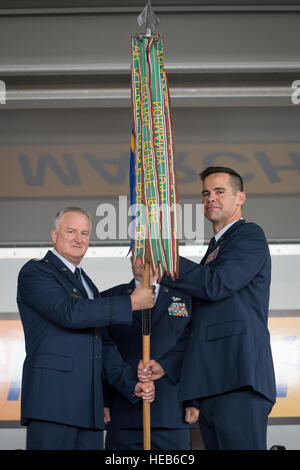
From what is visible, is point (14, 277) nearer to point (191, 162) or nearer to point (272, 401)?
point (191, 162)

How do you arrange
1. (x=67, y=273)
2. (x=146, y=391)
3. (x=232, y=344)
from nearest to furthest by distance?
(x=232, y=344)
(x=146, y=391)
(x=67, y=273)

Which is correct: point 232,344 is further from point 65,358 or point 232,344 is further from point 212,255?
point 65,358

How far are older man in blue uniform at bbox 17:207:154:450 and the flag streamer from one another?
0.93 ft

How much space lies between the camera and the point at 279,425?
453 cm

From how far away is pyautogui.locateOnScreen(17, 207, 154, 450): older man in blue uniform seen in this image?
8.95 ft

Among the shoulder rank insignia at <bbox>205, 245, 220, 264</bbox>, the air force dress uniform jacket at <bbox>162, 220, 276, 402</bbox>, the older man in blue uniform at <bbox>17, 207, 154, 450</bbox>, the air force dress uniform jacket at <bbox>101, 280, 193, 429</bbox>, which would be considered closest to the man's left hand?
the older man in blue uniform at <bbox>17, 207, 154, 450</bbox>

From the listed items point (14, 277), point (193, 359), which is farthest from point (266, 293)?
point (14, 277)

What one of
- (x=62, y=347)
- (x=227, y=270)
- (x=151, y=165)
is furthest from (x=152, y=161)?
(x=62, y=347)

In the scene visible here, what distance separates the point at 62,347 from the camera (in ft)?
9.27

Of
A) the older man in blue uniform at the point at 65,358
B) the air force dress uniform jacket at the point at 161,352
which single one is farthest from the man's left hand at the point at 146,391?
the air force dress uniform jacket at the point at 161,352

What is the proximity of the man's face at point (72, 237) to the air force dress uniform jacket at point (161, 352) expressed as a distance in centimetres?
39

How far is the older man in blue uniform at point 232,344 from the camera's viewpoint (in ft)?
8.02

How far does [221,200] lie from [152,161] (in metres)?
0.39

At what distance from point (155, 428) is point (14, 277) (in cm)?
208
